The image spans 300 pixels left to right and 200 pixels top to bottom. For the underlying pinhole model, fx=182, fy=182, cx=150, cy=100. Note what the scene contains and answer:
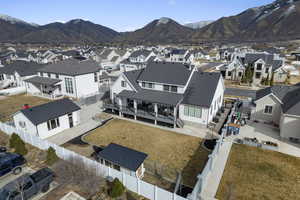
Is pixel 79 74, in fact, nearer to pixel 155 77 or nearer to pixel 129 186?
pixel 155 77

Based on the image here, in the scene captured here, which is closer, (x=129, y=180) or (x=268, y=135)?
(x=129, y=180)

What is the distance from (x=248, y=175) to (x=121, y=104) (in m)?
20.6

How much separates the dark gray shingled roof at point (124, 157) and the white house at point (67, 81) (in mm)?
25279

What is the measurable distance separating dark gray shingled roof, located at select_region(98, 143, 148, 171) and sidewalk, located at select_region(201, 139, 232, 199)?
563cm

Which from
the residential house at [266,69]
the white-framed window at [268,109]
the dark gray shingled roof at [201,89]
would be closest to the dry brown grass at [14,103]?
the dark gray shingled roof at [201,89]

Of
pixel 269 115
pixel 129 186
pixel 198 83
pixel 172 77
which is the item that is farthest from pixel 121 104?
pixel 269 115

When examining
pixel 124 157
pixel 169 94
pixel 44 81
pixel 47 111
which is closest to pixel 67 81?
pixel 44 81

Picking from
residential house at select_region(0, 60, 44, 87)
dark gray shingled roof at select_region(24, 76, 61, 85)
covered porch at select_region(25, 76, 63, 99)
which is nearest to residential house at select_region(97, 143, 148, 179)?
covered porch at select_region(25, 76, 63, 99)

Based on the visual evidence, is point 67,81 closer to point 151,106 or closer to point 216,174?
point 151,106

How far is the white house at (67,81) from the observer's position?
38.0 m

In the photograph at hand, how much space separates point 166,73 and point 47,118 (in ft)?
60.6

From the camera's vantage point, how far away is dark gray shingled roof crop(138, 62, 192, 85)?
28436 mm

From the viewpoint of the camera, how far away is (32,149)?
66.9 feet

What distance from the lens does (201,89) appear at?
2700cm
